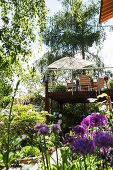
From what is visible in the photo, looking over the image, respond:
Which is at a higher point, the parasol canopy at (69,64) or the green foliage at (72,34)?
the green foliage at (72,34)

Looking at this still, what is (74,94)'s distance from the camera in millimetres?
18812

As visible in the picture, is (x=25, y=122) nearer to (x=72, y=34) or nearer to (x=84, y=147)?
(x=84, y=147)

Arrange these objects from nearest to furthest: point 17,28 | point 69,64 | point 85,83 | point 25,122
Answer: point 25,122, point 17,28, point 85,83, point 69,64

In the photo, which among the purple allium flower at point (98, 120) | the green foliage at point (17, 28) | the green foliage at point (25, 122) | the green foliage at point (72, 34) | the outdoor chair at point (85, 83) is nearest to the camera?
the purple allium flower at point (98, 120)

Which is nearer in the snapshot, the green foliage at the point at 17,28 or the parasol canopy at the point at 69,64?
→ the green foliage at the point at 17,28

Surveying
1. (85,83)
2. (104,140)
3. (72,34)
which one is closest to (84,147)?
(104,140)

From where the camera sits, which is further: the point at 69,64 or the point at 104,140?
the point at 69,64

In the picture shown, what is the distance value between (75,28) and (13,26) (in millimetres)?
21784

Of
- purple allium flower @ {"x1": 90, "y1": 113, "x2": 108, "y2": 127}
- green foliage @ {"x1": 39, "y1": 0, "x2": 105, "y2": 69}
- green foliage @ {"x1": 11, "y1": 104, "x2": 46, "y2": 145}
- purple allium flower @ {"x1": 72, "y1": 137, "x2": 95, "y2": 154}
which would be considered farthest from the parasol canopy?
purple allium flower @ {"x1": 72, "y1": 137, "x2": 95, "y2": 154}

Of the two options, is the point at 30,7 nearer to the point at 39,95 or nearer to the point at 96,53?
the point at 39,95

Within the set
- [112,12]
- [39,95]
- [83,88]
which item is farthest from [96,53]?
[112,12]

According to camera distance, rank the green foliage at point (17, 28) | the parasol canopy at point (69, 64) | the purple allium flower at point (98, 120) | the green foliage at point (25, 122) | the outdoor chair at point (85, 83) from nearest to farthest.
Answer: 1. the purple allium flower at point (98, 120)
2. the green foliage at point (25, 122)
3. the green foliage at point (17, 28)
4. the parasol canopy at point (69, 64)
5. the outdoor chair at point (85, 83)

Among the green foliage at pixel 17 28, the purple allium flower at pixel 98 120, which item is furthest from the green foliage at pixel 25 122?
the purple allium flower at pixel 98 120

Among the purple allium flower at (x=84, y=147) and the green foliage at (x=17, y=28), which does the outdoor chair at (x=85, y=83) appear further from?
the purple allium flower at (x=84, y=147)
